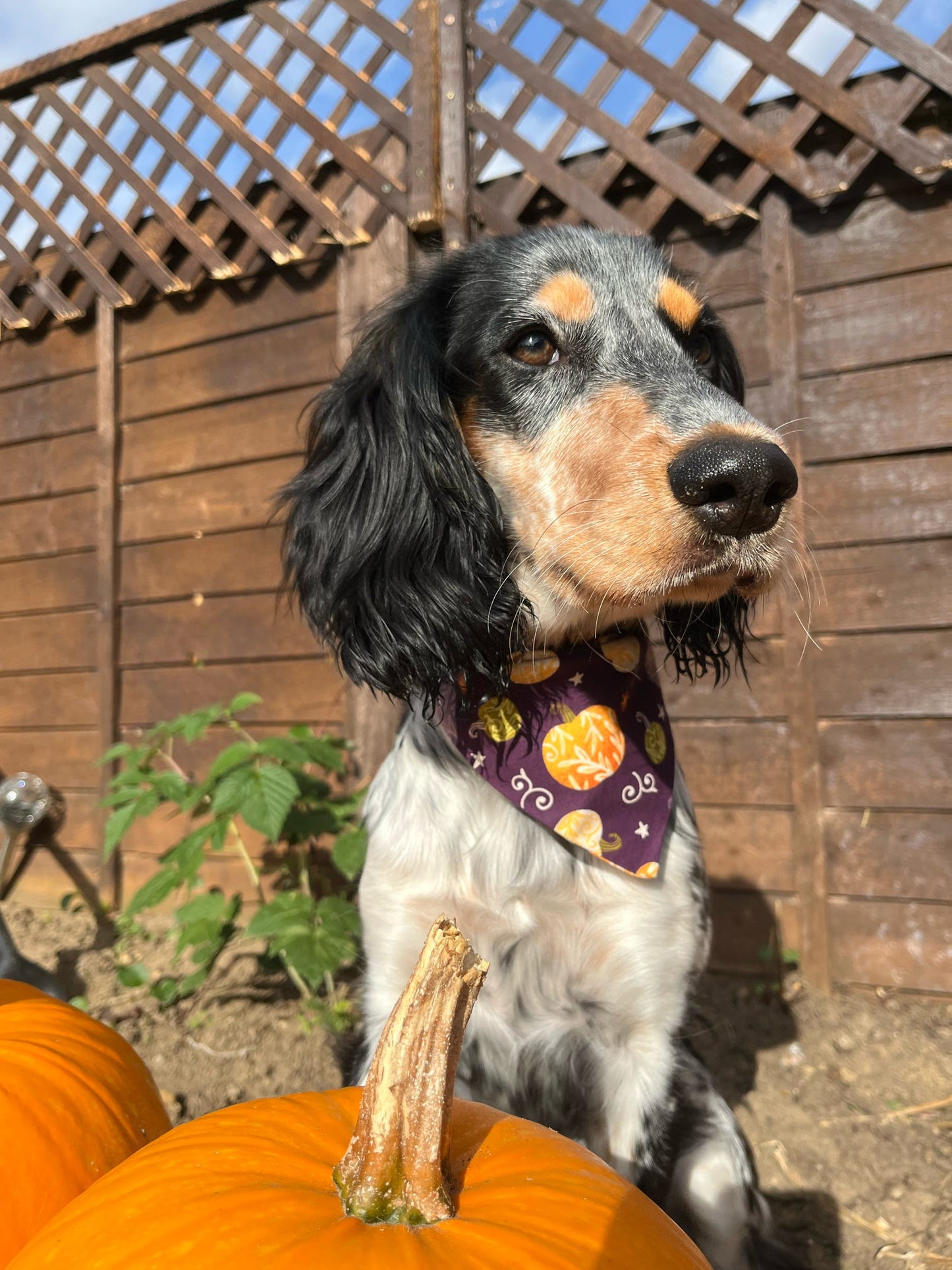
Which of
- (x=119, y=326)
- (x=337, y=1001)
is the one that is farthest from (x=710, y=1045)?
(x=119, y=326)

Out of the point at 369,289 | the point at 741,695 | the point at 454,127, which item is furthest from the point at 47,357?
the point at 741,695

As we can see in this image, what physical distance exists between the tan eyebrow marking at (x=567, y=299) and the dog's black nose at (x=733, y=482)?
1.84 ft

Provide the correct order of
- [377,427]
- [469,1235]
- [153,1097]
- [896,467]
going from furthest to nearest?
[896,467] → [377,427] → [153,1097] → [469,1235]

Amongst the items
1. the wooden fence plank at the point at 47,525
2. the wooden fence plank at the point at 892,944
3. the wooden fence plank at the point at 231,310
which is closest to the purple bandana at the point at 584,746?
the wooden fence plank at the point at 892,944

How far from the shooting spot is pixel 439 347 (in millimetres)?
1696

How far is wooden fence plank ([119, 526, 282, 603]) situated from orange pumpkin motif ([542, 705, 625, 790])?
84.5 inches

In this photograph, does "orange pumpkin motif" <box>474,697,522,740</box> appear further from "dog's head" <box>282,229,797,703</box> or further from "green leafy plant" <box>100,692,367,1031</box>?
"green leafy plant" <box>100,692,367,1031</box>

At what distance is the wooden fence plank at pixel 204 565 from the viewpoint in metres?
3.60

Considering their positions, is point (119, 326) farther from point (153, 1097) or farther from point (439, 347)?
point (153, 1097)

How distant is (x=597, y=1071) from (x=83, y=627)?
342cm

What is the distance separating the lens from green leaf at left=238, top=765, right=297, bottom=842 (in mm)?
2232

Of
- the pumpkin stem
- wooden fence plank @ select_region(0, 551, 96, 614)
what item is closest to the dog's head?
the pumpkin stem

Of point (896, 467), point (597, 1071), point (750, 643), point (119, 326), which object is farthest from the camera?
point (119, 326)

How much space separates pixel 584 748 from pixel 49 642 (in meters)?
3.47
